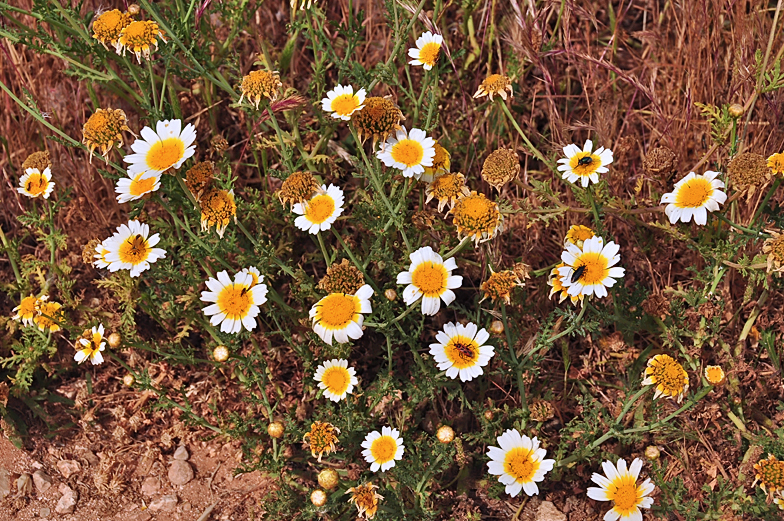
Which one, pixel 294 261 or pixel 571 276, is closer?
pixel 571 276

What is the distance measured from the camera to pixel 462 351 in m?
2.28

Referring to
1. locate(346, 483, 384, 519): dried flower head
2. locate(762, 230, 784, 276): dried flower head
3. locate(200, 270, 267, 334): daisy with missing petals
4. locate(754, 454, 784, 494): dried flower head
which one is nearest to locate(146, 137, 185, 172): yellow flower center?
locate(200, 270, 267, 334): daisy with missing petals

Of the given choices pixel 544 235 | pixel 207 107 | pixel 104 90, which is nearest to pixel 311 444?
pixel 544 235

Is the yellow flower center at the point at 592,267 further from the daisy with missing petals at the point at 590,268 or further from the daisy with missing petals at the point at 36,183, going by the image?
the daisy with missing petals at the point at 36,183

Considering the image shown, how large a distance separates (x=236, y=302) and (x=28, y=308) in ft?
3.57

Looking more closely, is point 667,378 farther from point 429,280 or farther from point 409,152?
point 409,152

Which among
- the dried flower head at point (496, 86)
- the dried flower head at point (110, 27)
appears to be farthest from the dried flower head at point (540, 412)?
the dried flower head at point (110, 27)

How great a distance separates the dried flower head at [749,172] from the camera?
2.27 meters

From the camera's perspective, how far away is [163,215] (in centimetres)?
331

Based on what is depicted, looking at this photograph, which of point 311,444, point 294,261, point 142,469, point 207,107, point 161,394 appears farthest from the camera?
point 207,107

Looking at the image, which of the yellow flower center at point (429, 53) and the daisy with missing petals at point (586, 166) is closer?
the daisy with missing petals at point (586, 166)

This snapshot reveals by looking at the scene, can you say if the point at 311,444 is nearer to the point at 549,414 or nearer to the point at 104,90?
the point at 549,414

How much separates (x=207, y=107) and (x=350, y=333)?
178 cm

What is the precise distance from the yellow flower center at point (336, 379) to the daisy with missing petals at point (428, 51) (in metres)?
1.17
